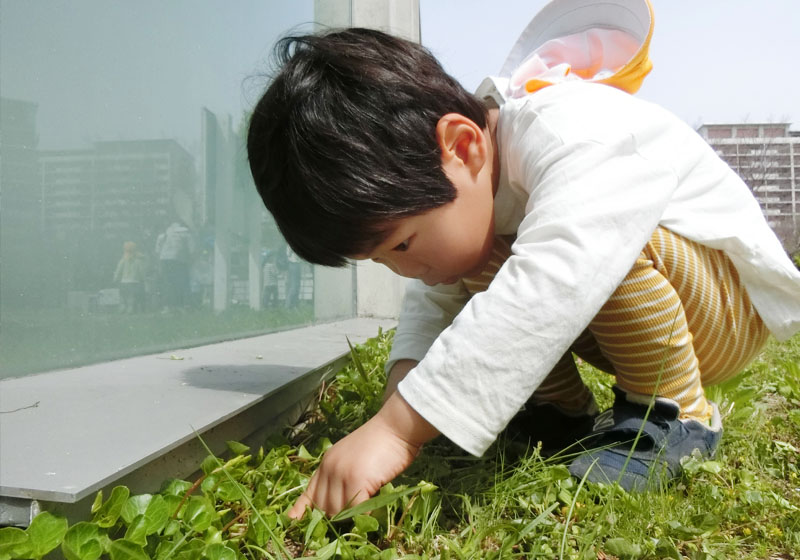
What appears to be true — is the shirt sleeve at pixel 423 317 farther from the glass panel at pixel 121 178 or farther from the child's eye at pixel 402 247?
the glass panel at pixel 121 178

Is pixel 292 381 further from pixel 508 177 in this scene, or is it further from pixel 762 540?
pixel 762 540

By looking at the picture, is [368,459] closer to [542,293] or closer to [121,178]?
[542,293]

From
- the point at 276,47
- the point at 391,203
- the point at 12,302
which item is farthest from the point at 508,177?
the point at 12,302


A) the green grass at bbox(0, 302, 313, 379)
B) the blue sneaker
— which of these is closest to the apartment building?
the green grass at bbox(0, 302, 313, 379)

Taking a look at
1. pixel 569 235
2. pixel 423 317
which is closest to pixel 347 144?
pixel 569 235

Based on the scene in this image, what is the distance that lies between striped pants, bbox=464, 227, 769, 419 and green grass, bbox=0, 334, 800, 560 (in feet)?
0.46

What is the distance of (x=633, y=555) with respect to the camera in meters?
0.74

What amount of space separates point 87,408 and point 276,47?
25.8 inches

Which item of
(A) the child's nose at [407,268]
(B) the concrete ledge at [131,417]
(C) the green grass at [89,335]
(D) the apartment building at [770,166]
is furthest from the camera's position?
(D) the apartment building at [770,166]

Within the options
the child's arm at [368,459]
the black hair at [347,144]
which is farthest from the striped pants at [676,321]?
the child's arm at [368,459]

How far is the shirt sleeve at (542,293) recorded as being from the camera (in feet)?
2.64

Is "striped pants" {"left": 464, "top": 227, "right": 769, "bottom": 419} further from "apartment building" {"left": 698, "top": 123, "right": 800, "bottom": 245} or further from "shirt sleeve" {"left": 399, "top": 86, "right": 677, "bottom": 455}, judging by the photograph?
"apartment building" {"left": 698, "top": 123, "right": 800, "bottom": 245}

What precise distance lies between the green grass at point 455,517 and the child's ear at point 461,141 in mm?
448

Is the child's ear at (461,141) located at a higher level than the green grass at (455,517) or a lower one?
higher
